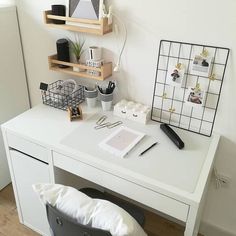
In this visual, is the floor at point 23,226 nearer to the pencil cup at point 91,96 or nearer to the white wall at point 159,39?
the white wall at point 159,39

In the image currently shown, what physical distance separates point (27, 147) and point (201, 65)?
1.00 metres

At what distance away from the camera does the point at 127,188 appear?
1.20 m

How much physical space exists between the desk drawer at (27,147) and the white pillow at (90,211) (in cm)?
44

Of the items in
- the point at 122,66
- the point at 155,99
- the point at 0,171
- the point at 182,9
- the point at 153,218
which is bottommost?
the point at 153,218

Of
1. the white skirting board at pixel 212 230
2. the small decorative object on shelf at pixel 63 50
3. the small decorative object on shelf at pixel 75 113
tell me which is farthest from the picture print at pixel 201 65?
the white skirting board at pixel 212 230

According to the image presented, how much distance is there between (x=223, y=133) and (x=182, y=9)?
2.23ft

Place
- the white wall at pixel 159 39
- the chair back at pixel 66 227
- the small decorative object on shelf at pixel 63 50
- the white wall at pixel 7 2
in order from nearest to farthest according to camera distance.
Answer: the chair back at pixel 66 227, the white wall at pixel 159 39, the small decorative object on shelf at pixel 63 50, the white wall at pixel 7 2

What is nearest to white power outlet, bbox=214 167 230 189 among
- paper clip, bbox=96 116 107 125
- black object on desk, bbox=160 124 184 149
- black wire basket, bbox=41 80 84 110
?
black object on desk, bbox=160 124 184 149

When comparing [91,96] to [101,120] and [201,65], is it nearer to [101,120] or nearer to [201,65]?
[101,120]

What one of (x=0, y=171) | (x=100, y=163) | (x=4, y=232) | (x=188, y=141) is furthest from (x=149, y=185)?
(x=0, y=171)

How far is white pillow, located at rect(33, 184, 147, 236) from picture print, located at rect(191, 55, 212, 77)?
801 mm

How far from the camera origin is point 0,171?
2025 mm

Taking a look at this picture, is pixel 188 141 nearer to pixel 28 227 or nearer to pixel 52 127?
pixel 52 127

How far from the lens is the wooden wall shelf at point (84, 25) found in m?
1.43
